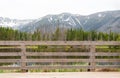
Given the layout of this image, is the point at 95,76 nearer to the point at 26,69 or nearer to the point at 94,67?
the point at 94,67

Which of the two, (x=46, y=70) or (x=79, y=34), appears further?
(x=79, y=34)

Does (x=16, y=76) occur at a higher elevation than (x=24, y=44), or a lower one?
lower

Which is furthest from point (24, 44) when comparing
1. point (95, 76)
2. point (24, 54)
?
point (95, 76)

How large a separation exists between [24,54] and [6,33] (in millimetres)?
92323

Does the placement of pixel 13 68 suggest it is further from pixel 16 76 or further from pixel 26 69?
pixel 16 76

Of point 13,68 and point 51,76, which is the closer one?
point 51,76

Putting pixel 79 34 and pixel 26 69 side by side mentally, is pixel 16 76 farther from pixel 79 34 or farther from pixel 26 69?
pixel 79 34

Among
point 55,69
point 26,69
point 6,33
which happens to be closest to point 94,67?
point 55,69

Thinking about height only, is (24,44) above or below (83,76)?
above

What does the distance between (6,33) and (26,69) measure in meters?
92.3

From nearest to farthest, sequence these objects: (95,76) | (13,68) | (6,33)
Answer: (95,76) → (13,68) → (6,33)

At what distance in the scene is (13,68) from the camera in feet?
44.4

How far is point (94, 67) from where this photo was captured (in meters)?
13.9

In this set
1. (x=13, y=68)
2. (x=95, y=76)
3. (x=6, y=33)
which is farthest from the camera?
(x=6, y=33)
